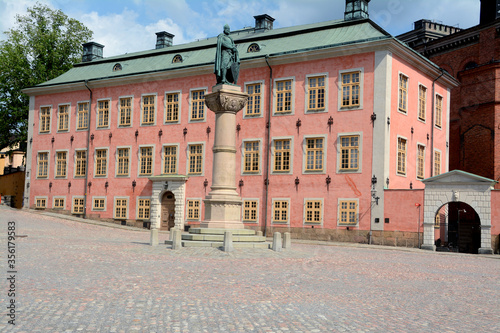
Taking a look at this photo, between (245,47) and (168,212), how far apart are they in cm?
1234

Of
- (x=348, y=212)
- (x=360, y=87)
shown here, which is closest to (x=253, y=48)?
(x=360, y=87)

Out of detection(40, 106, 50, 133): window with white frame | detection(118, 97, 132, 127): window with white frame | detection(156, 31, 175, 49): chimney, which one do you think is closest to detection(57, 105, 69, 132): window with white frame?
detection(40, 106, 50, 133): window with white frame

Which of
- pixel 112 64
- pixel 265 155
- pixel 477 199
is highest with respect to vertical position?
pixel 112 64

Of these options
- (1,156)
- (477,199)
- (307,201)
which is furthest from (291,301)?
(1,156)

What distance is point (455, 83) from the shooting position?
4078 centimetres

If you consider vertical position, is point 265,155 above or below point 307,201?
above

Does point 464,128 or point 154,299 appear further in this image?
point 464,128

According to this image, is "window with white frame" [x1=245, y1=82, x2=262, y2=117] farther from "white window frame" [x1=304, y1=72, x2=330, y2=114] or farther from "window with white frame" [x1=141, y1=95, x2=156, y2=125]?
"window with white frame" [x1=141, y1=95, x2=156, y2=125]

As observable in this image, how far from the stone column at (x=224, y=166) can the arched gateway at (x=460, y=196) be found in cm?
1236

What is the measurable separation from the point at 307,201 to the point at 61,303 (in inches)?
1031

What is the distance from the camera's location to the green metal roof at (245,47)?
34.9m

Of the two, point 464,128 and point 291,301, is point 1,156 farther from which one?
point 291,301

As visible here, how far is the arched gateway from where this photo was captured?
91.8 ft

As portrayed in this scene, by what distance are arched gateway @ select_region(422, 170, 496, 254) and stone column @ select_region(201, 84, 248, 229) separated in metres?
12.4
